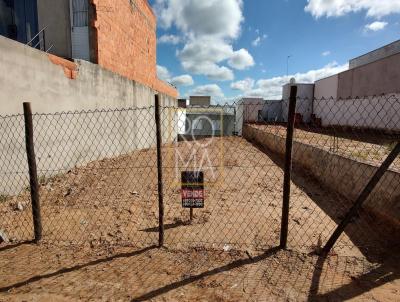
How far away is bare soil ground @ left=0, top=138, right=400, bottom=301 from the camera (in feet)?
8.21

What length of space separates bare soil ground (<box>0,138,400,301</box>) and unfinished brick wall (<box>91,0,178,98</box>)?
5.80 metres

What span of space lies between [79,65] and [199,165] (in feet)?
14.1

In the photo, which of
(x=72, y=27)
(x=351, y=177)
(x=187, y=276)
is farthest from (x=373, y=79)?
(x=187, y=276)

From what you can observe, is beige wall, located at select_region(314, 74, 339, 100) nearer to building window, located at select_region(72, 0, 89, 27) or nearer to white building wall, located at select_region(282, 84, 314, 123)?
white building wall, located at select_region(282, 84, 314, 123)

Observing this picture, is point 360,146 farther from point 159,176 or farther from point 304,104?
point 304,104

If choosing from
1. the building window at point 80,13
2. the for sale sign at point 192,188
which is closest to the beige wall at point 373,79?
the building window at point 80,13

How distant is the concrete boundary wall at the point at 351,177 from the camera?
3903 millimetres

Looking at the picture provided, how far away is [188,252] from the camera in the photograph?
313cm

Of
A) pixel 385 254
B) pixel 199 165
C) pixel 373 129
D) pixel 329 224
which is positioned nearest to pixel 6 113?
pixel 199 165

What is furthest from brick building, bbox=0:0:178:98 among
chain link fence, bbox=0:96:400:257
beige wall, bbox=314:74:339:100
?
beige wall, bbox=314:74:339:100

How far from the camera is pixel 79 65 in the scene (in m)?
7.48

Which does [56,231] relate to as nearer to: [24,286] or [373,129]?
[24,286]

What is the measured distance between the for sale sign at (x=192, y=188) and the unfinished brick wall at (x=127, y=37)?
7.07m

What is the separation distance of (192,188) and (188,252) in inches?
31.4
